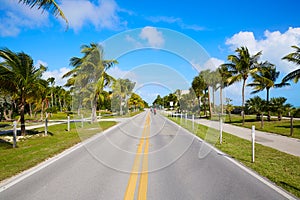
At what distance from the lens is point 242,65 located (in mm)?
32281

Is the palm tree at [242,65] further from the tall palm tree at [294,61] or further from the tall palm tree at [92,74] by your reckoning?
the tall palm tree at [92,74]

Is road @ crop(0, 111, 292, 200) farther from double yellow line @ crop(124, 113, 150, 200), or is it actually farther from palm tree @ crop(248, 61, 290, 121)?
palm tree @ crop(248, 61, 290, 121)

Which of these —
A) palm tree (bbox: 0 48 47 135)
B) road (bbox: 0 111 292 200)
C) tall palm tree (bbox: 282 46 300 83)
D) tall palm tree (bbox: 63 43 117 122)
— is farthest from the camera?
tall palm tree (bbox: 63 43 117 122)

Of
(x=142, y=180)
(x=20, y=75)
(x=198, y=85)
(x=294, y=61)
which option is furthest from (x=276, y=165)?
(x=198, y=85)

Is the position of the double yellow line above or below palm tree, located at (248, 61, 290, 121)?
below

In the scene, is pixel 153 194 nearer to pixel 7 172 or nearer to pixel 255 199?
pixel 255 199

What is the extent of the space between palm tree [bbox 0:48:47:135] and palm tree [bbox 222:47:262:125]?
24925 millimetres

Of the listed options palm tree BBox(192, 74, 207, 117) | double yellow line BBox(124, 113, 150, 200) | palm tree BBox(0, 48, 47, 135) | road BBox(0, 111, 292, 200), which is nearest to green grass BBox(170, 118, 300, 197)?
road BBox(0, 111, 292, 200)

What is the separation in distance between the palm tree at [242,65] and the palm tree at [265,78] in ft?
3.35

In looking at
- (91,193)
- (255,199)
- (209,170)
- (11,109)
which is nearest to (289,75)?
(209,170)

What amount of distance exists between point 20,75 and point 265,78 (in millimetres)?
28531

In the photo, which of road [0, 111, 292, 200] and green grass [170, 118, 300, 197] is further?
green grass [170, 118, 300, 197]

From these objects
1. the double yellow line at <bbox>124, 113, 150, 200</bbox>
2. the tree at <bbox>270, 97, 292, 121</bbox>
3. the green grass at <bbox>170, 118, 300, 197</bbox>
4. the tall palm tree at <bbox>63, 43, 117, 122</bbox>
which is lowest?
the double yellow line at <bbox>124, 113, 150, 200</bbox>

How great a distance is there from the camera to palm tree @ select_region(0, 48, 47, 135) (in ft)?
44.1
